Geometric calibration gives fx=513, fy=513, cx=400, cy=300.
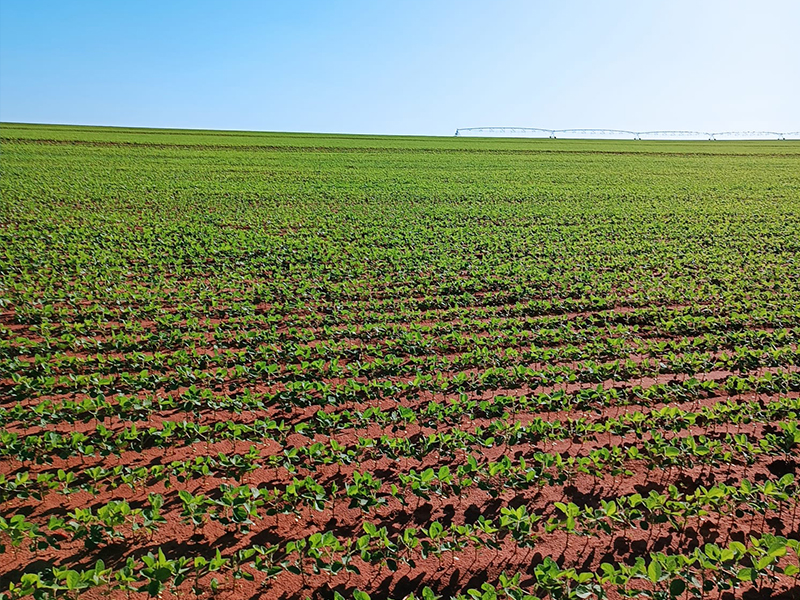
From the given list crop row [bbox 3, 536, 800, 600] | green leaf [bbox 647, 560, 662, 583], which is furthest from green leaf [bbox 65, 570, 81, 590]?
green leaf [bbox 647, 560, 662, 583]

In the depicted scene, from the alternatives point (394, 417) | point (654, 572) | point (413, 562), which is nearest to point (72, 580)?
point (413, 562)

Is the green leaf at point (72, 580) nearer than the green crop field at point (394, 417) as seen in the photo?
Yes

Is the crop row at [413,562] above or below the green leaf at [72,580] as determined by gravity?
below

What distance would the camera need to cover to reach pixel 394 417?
18.1ft

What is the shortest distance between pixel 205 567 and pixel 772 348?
26.2 ft

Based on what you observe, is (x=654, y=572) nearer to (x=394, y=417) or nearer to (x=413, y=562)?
(x=413, y=562)

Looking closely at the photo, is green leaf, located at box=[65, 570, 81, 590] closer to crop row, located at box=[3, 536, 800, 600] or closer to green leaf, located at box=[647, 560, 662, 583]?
crop row, located at box=[3, 536, 800, 600]

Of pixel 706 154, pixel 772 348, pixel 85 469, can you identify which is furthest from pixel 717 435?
pixel 706 154

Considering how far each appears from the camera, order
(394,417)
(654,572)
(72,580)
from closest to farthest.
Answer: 1. (72,580)
2. (654,572)
3. (394,417)

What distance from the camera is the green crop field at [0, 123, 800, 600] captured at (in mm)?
3584

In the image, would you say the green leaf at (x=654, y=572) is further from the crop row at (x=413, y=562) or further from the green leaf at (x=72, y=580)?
the green leaf at (x=72, y=580)

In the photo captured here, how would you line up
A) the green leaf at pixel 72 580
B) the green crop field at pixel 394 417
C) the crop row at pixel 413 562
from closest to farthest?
the green leaf at pixel 72 580, the crop row at pixel 413 562, the green crop field at pixel 394 417

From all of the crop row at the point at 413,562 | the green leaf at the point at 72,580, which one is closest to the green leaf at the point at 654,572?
the crop row at the point at 413,562

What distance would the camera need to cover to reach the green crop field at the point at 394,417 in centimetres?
358
